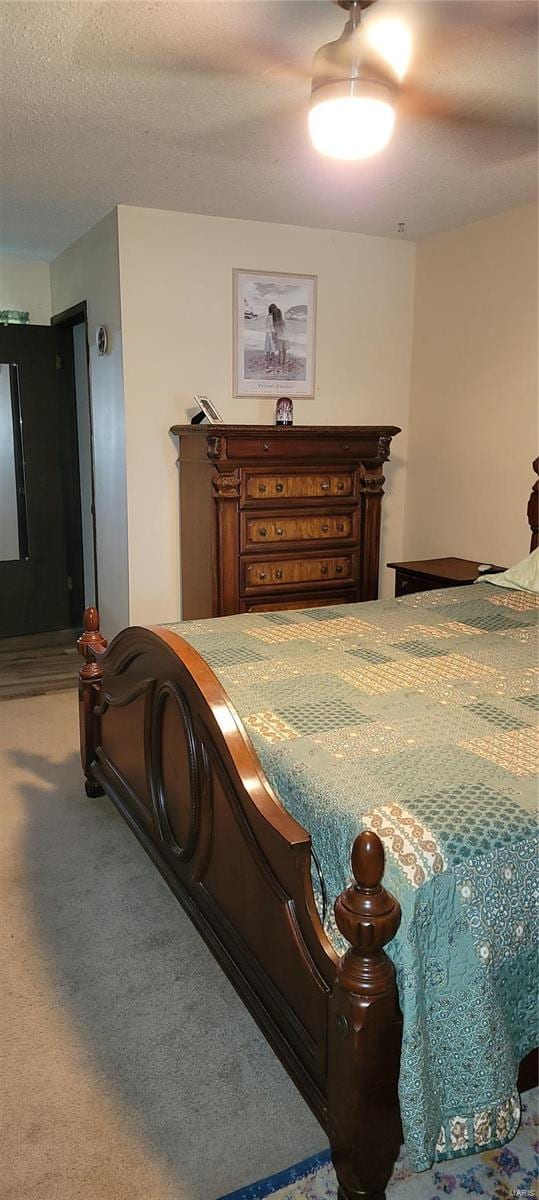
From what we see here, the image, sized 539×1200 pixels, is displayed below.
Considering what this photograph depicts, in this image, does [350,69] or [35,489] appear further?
[35,489]

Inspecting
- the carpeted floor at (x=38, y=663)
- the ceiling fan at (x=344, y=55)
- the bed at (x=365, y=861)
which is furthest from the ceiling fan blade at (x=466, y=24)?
the carpeted floor at (x=38, y=663)

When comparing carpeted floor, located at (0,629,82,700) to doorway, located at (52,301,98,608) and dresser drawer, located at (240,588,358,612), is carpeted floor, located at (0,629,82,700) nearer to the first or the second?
doorway, located at (52,301,98,608)

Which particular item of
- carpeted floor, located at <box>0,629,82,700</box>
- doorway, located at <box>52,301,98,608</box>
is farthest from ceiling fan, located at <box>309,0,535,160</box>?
doorway, located at <box>52,301,98,608</box>

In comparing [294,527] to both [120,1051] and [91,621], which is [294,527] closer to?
[91,621]

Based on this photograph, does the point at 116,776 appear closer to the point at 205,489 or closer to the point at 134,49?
the point at 205,489

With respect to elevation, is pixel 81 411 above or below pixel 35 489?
above

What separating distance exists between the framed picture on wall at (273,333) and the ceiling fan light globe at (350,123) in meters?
2.05

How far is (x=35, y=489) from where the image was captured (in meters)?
5.22

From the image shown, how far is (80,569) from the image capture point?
18.0 ft

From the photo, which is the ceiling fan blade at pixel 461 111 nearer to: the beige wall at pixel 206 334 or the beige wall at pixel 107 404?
the beige wall at pixel 206 334

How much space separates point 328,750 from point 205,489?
90.7 inches

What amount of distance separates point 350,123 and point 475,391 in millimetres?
2286

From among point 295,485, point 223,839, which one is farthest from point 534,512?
point 223,839

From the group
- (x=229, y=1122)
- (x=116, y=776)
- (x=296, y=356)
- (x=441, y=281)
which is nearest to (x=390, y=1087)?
(x=229, y=1122)
